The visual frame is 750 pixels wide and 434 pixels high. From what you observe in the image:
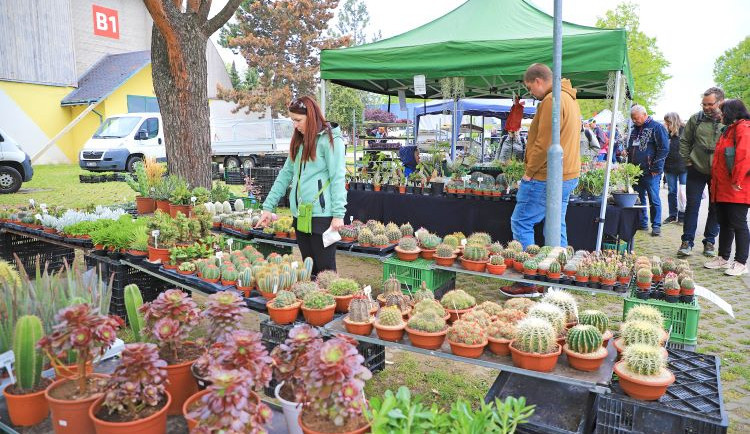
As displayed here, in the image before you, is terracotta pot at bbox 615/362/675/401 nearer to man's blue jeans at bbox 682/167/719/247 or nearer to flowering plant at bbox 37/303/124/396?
flowering plant at bbox 37/303/124/396

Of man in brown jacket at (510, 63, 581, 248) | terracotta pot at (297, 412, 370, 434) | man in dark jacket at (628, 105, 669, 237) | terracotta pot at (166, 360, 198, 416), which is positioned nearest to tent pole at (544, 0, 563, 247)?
man in brown jacket at (510, 63, 581, 248)

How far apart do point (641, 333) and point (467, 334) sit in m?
0.80

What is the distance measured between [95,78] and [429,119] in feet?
48.2

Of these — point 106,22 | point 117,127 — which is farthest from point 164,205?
point 106,22

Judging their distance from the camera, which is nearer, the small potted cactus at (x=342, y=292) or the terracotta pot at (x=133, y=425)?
the terracotta pot at (x=133, y=425)

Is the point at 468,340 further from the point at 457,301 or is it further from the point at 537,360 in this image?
the point at 457,301

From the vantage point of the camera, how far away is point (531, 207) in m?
4.61

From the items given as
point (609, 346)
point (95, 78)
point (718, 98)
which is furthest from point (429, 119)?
point (609, 346)

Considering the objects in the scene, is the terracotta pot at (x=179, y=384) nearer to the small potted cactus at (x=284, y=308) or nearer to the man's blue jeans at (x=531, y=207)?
the small potted cactus at (x=284, y=308)

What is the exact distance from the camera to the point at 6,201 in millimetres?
9938

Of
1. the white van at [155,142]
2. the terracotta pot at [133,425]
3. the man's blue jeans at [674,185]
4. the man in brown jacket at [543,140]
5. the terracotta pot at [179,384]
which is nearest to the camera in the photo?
the terracotta pot at [133,425]

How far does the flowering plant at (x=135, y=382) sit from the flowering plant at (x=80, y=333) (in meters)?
0.12

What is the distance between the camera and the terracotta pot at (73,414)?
173cm

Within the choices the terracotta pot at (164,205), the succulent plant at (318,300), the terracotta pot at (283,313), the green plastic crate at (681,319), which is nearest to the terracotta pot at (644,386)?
the green plastic crate at (681,319)
